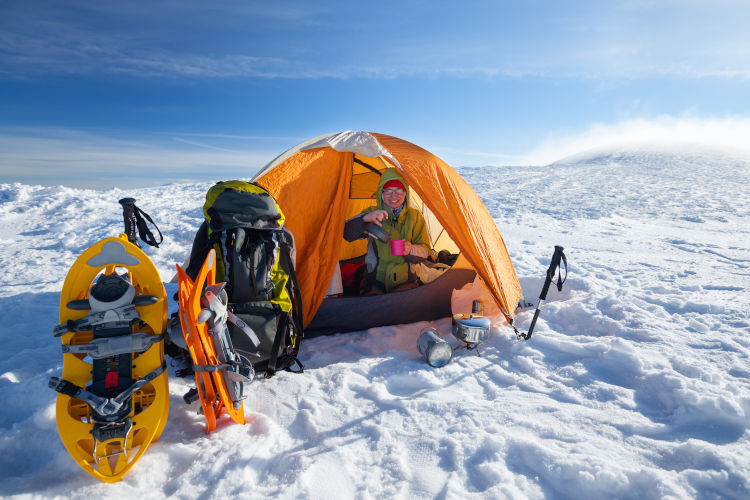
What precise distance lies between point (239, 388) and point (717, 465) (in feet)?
8.96

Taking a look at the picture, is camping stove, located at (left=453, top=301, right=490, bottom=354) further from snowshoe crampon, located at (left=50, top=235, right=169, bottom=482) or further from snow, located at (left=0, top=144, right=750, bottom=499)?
snowshoe crampon, located at (left=50, top=235, right=169, bottom=482)

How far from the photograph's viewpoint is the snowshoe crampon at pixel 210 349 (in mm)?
2172

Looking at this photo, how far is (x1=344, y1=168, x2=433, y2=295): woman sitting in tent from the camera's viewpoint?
4395mm

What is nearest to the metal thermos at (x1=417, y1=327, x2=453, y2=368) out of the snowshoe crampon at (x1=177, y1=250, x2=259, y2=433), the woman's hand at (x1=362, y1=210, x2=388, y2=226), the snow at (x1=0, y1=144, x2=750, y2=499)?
the snow at (x1=0, y1=144, x2=750, y2=499)

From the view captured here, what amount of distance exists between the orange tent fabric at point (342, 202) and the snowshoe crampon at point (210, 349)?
154 cm

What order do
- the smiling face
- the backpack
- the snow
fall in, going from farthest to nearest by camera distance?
the smiling face < the backpack < the snow

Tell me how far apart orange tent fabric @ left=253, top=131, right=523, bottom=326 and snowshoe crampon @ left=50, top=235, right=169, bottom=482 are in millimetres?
1776

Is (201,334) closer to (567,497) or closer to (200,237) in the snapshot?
(200,237)

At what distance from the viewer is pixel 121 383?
2.18m

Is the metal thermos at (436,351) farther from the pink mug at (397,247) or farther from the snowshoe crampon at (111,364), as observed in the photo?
the snowshoe crampon at (111,364)

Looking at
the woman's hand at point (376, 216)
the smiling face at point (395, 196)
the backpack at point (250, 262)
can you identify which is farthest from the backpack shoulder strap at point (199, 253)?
the smiling face at point (395, 196)

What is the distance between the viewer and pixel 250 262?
2998 mm

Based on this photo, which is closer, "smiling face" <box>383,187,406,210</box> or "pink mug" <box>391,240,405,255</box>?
"pink mug" <box>391,240,405,255</box>

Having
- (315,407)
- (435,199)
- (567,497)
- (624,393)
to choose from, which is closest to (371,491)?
(315,407)
